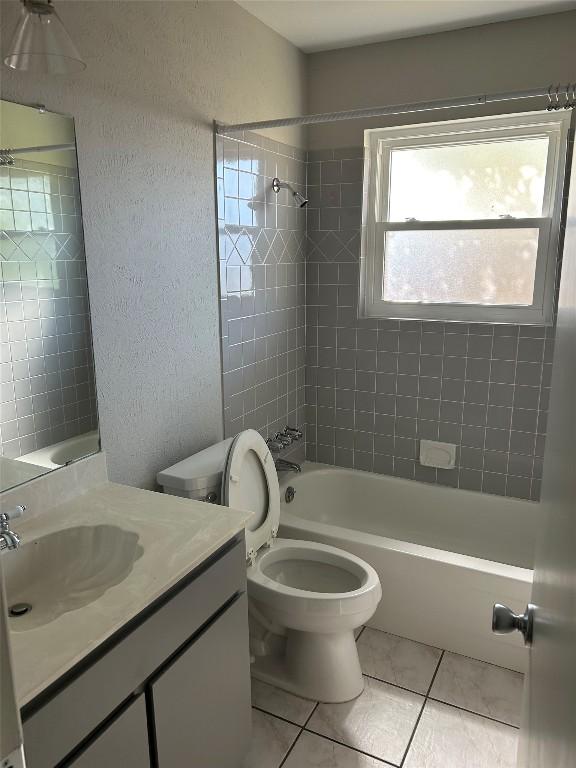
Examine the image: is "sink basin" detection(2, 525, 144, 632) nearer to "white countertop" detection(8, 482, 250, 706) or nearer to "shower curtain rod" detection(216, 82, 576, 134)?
"white countertop" detection(8, 482, 250, 706)

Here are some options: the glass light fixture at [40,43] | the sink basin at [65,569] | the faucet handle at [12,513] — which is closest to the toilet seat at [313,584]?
the sink basin at [65,569]

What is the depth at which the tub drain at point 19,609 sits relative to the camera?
134 cm

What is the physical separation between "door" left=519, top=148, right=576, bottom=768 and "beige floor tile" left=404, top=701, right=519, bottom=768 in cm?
102

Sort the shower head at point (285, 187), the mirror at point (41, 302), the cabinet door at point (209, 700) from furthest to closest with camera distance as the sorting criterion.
A: 1. the shower head at point (285, 187)
2. the mirror at point (41, 302)
3. the cabinet door at point (209, 700)

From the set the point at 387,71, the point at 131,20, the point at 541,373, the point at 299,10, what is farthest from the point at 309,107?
the point at 541,373

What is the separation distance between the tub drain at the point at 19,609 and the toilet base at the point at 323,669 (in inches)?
42.6

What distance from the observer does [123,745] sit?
3.93 feet

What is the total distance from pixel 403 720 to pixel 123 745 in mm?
1172

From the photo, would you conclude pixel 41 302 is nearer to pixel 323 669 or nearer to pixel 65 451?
pixel 65 451

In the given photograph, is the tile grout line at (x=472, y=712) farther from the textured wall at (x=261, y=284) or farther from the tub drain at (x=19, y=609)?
the tub drain at (x=19, y=609)

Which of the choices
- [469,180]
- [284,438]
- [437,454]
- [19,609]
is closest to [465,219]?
[469,180]

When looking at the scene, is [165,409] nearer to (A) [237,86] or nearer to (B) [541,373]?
(A) [237,86]

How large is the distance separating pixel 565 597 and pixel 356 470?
8.51ft

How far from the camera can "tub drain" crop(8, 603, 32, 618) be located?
1339 millimetres
